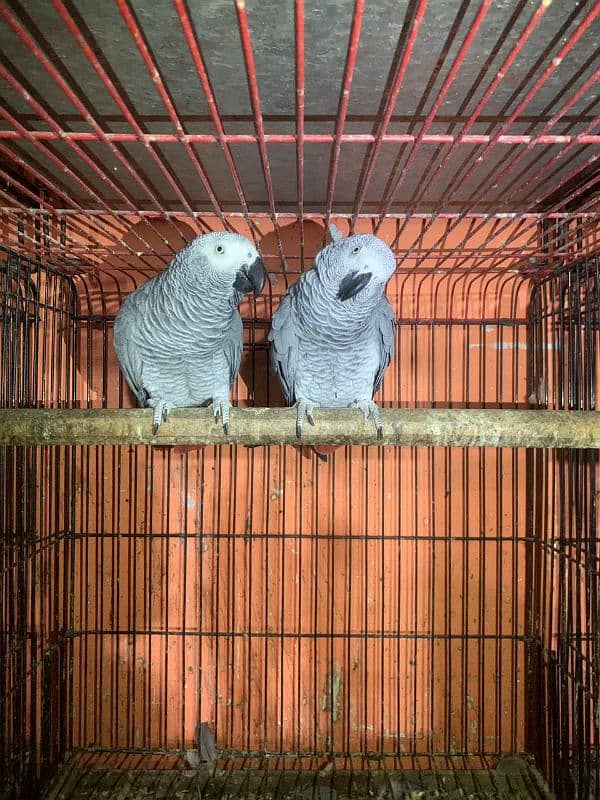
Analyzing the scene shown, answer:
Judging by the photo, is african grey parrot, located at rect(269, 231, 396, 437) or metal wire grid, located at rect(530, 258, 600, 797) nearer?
african grey parrot, located at rect(269, 231, 396, 437)

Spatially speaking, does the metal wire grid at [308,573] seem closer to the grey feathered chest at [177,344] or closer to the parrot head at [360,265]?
the grey feathered chest at [177,344]

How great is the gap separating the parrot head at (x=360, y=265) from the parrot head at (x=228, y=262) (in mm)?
217

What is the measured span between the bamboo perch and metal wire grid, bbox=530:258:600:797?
0.77 metres

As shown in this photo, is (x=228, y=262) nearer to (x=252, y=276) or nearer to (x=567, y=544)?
(x=252, y=276)

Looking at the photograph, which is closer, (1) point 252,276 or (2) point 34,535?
(1) point 252,276

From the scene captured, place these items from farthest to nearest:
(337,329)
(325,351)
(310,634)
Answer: (310,634) → (325,351) → (337,329)

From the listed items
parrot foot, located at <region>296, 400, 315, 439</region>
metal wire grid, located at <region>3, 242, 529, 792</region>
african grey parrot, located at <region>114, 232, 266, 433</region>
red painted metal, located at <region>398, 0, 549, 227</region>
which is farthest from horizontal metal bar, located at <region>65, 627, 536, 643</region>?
red painted metal, located at <region>398, 0, 549, 227</region>

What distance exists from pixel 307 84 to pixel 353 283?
19.1 inches

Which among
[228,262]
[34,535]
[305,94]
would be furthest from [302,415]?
[34,535]

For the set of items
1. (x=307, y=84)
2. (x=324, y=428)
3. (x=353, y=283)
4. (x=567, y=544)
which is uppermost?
(x=307, y=84)

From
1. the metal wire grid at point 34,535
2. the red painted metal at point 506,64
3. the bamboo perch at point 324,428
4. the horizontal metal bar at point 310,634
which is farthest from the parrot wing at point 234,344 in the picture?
the horizontal metal bar at point 310,634

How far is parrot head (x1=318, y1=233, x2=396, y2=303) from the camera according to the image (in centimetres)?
135

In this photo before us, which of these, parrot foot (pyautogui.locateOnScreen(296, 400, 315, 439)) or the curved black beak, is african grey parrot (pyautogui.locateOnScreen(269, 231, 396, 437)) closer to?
parrot foot (pyautogui.locateOnScreen(296, 400, 315, 439))

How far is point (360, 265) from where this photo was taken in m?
1.35
